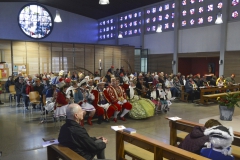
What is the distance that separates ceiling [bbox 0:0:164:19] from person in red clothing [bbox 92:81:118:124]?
12.2m

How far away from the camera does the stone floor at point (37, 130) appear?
14.8 feet

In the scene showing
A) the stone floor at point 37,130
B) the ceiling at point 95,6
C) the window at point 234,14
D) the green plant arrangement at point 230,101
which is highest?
the ceiling at point 95,6

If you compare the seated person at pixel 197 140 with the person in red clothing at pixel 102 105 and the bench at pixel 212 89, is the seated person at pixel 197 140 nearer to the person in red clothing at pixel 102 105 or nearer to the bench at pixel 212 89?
the person in red clothing at pixel 102 105

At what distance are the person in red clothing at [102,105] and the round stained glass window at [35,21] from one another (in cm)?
1530

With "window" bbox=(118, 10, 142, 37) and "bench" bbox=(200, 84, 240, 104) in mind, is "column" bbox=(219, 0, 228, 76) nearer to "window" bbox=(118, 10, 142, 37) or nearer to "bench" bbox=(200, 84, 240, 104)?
"bench" bbox=(200, 84, 240, 104)

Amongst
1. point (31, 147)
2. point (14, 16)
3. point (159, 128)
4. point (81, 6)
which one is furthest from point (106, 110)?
point (14, 16)

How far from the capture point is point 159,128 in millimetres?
6277

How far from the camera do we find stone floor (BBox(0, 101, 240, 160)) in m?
4.52

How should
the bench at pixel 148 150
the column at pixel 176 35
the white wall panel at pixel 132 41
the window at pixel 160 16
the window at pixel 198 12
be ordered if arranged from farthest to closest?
the white wall panel at pixel 132 41
the window at pixel 160 16
the column at pixel 176 35
the window at pixel 198 12
the bench at pixel 148 150

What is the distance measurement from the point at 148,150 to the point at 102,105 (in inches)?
153

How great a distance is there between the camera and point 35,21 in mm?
20062

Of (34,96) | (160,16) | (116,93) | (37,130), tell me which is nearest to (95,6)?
(160,16)

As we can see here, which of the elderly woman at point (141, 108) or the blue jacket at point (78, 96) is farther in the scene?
the elderly woman at point (141, 108)

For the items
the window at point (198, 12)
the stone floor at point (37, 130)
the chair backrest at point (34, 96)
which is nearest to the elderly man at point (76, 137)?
the stone floor at point (37, 130)
